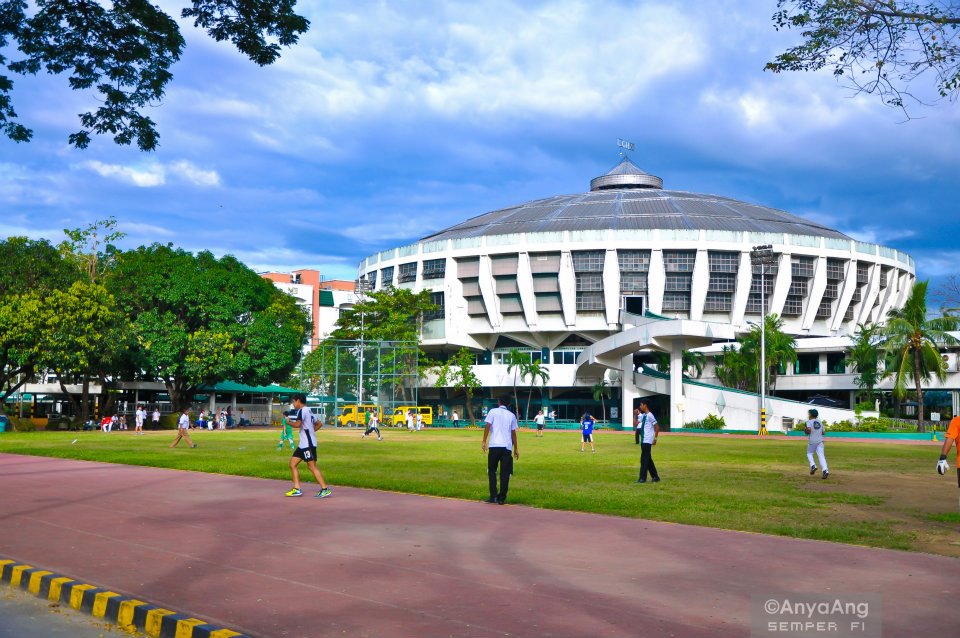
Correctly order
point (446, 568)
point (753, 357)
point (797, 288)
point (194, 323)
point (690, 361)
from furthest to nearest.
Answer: point (797, 288) → point (690, 361) → point (753, 357) → point (194, 323) → point (446, 568)

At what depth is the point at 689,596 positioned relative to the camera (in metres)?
7.54

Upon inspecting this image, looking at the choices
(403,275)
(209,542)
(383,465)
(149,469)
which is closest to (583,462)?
(383,465)

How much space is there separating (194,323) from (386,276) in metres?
38.0

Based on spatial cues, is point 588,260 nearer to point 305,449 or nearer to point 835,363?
point 835,363

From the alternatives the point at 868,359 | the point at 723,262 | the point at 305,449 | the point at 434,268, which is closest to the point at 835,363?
the point at 723,262

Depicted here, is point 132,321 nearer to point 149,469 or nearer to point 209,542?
point 149,469

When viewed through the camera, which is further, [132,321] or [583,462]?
[132,321]

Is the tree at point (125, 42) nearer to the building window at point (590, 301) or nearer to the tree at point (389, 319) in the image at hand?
the tree at point (389, 319)

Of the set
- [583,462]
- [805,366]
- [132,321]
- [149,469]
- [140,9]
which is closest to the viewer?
[140,9]

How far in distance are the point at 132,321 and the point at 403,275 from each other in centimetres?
3828

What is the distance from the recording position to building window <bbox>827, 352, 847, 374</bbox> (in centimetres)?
7775

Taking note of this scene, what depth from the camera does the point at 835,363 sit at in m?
79.9

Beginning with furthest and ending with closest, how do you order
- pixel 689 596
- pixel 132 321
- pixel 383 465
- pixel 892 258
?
pixel 892 258 < pixel 132 321 < pixel 383 465 < pixel 689 596

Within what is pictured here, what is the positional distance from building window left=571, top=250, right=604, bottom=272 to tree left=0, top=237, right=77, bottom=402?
146 feet
